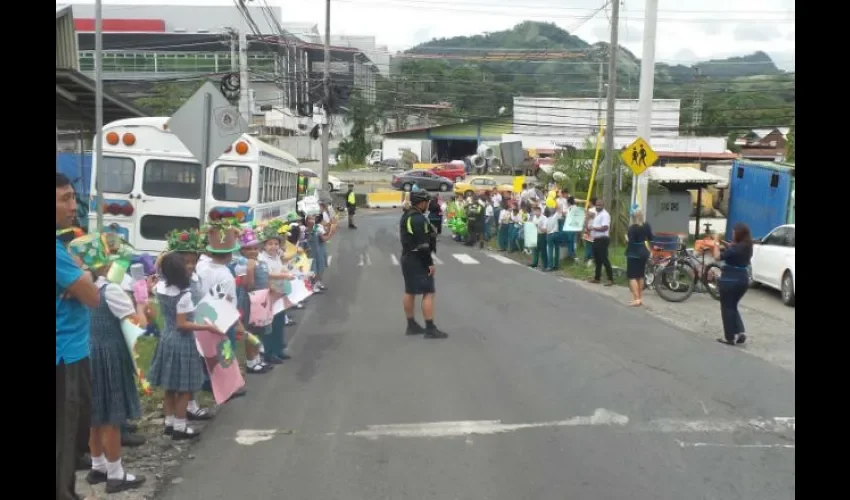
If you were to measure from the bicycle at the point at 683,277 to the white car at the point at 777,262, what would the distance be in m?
1.23

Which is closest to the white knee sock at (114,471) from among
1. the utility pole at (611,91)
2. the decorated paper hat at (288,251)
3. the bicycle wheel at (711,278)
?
the decorated paper hat at (288,251)

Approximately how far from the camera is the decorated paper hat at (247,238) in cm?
788

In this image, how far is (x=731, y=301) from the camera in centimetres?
1015

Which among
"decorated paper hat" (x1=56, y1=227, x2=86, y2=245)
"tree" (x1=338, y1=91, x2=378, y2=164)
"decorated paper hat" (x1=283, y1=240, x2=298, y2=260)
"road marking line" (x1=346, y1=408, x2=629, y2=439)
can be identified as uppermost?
"tree" (x1=338, y1=91, x2=378, y2=164)

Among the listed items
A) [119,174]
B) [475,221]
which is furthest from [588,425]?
[475,221]

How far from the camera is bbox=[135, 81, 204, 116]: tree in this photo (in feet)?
110

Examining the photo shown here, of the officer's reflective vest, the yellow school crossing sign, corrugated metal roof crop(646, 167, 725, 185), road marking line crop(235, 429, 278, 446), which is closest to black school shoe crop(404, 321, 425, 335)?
the officer's reflective vest

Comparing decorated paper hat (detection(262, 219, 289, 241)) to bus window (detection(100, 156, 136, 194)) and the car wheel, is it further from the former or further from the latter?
the car wheel

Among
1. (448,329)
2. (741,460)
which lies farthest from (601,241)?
(741,460)

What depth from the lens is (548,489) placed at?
514cm

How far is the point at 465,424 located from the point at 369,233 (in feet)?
75.2

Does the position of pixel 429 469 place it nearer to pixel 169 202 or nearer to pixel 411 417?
pixel 411 417

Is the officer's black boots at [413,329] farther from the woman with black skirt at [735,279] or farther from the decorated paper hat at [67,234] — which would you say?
the decorated paper hat at [67,234]
